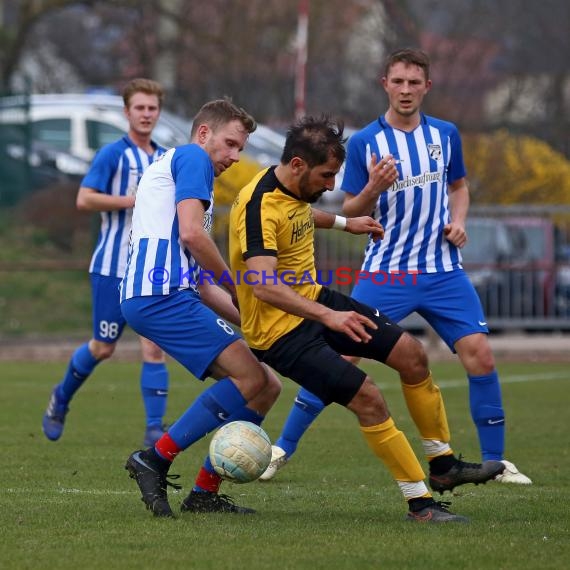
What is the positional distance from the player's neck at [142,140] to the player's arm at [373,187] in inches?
77.7

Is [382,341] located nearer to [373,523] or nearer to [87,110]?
[373,523]

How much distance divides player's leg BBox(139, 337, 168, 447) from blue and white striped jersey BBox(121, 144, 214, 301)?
2.59 meters

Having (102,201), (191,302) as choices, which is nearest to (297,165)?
(191,302)

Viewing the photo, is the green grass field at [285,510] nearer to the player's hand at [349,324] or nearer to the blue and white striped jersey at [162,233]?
the player's hand at [349,324]

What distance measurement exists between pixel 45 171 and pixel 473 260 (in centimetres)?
731

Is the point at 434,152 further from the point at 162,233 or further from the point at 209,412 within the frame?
the point at 209,412

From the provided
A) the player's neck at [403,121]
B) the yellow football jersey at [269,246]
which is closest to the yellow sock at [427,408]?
A: the yellow football jersey at [269,246]

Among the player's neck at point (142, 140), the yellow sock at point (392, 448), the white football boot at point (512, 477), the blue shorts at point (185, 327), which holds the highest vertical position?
the player's neck at point (142, 140)

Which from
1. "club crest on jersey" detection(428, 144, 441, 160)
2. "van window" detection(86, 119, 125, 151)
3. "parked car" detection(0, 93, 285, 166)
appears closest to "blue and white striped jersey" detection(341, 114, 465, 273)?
"club crest on jersey" detection(428, 144, 441, 160)

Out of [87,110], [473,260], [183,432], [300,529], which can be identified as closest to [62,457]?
[183,432]

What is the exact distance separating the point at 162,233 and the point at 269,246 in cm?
66

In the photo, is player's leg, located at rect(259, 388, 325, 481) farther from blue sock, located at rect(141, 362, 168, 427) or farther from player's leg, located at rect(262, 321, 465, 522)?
player's leg, located at rect(262, 321, 465, 522)

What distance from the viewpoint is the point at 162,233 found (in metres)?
6.55

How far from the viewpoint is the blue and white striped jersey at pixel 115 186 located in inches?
363
